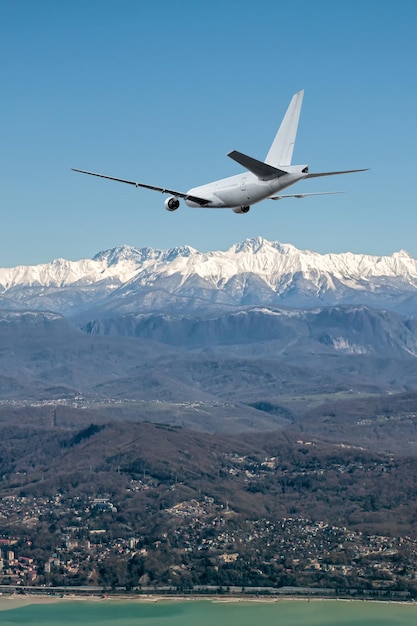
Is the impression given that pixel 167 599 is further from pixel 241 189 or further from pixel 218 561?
pixel 241 189

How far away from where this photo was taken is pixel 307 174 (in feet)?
211

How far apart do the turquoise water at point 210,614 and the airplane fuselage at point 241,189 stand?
283 feet

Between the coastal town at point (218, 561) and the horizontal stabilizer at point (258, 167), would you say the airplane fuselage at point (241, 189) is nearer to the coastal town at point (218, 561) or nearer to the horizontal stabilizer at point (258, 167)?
the horizontal stabilizer at point (258, 167)

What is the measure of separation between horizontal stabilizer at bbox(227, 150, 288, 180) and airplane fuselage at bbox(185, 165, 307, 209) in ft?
1.04

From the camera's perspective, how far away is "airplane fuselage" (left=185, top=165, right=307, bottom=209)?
65.4m

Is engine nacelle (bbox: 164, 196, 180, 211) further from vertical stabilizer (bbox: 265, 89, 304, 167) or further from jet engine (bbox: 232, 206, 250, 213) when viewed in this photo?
vertical stabilizer (bbox: 265, 89, 304, 167)

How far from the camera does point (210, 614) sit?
502 feet

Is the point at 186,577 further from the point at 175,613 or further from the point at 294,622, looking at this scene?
the point at 294,622

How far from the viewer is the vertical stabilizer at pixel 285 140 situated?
219ft

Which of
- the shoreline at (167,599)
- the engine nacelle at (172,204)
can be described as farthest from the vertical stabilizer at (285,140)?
the shoreline at (167,599)

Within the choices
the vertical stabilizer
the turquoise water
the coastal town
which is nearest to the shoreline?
the turquoise water

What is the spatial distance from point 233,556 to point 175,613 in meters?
24.9

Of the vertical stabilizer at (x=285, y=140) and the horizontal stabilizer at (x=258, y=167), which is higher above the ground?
the vertical stabilizer at (x=285, y=140)

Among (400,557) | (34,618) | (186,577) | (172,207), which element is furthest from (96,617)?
(172,207)
